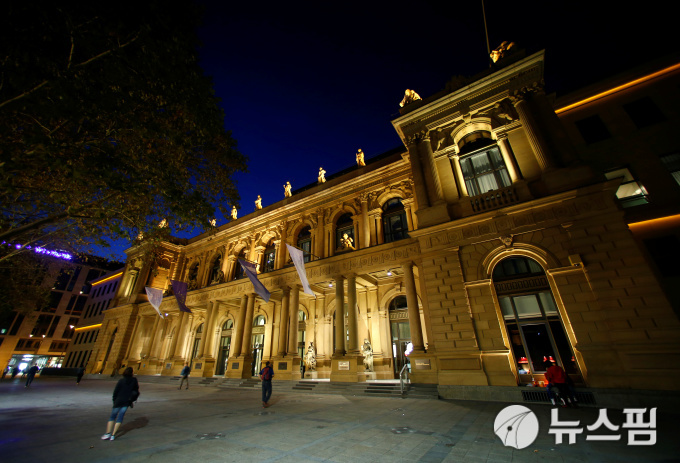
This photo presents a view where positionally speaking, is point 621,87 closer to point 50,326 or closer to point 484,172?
point 484,172

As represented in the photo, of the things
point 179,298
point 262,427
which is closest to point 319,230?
point 179,298

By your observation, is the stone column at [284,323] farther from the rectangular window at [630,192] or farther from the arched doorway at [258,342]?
the rectangular window at [630,192]

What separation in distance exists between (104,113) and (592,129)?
68.0 ft

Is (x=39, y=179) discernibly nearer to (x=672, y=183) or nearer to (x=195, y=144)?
(x=195, y=144)

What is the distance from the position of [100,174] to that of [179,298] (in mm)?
13007

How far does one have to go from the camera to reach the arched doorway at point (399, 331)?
15680mm

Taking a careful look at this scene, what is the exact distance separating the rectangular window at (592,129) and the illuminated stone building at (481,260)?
241 millimetres

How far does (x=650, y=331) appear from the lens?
769cm

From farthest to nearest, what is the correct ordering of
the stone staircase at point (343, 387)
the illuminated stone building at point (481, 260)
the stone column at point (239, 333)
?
the stone column at point (239, 333) → the stone staircase at point (343, 387) → the illuminated stone building at point (481, 260)

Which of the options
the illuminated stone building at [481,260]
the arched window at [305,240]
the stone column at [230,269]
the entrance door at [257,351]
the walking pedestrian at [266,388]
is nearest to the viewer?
the illuminated stone building at [481,260]

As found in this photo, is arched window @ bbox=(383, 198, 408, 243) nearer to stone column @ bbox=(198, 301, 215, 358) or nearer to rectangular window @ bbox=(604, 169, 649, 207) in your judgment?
rectangular window @ bbox=(604, 169, 649, 207)

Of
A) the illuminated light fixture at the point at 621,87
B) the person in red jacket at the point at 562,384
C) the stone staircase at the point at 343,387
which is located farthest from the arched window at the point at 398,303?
the illuminated light fixture at the point at 621,87

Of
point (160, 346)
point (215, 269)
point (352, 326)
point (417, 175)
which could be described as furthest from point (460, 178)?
point (160, 346)

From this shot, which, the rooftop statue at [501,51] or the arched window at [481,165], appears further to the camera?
the rooftop statue at [501,51]
